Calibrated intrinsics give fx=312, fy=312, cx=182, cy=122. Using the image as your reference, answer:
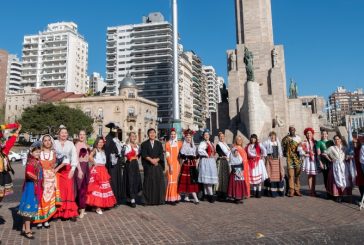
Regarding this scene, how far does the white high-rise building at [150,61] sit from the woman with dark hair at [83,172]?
77475 millimetres

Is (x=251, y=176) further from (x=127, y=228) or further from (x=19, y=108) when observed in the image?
(x=19, y=108)

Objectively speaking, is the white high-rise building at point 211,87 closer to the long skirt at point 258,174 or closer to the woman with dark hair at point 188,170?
the long skirt at point 258,174

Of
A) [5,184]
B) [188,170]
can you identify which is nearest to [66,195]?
[5,184]

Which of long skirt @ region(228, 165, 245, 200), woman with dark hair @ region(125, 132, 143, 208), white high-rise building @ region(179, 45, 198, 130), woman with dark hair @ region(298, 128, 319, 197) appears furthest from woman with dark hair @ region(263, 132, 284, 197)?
white high-rise building @ region(179, 45, 198, 130)

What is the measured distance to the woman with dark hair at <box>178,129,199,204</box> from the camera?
8320 mm

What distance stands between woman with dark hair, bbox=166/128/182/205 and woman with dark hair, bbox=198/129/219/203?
637 millimetres

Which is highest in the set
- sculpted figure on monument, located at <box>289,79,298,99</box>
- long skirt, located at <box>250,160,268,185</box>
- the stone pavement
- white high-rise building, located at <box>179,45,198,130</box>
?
white high-rise building, located at <box>179,45,198,130</box>

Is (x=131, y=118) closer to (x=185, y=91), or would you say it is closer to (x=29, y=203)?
(x=185, y=91)

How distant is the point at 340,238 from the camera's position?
16.8 ft

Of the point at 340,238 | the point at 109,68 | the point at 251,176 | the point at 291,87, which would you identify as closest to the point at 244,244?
the point at 340,238

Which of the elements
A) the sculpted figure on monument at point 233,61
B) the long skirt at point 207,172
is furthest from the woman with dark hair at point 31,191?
the sculpted figure on monument at point 233,61

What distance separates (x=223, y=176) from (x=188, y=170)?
1.04 metres

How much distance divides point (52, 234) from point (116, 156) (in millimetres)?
2796

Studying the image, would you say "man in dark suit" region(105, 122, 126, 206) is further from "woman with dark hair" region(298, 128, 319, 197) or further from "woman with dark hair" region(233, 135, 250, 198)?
"woman with dark hair" region(298, 128, 319, 197)
